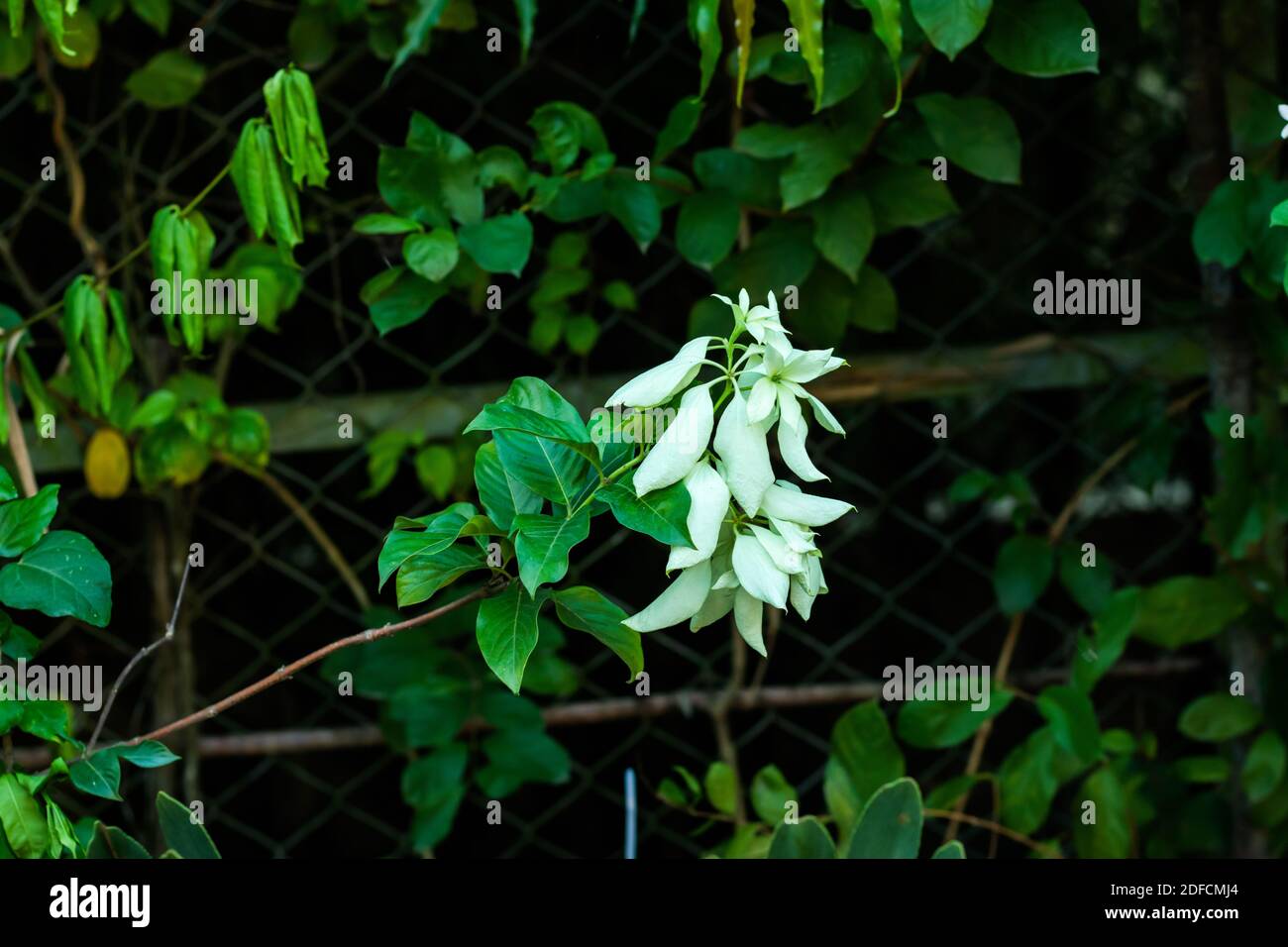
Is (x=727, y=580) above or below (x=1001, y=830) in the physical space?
above

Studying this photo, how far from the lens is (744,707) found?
1.29m

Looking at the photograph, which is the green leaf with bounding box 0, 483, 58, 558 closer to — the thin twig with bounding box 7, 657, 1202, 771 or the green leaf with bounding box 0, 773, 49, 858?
the green leaf with bounding box 0, 773, 49, 858

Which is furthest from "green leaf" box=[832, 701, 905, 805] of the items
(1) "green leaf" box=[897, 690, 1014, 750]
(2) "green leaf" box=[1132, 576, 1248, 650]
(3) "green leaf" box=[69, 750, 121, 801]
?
(3) "green leaf" box=[69, 750, 121, 801]

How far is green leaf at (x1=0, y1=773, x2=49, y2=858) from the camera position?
701 millimetres

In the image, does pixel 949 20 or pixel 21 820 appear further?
pixel 949 20

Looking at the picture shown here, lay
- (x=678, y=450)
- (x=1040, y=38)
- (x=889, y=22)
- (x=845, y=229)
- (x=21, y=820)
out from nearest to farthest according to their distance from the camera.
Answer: (x=678, y=450)
(x=21, y=820)
(x=889, y=22)
(x=1040, y=38)
(x=845, y=229)

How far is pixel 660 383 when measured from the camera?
0.61 meters

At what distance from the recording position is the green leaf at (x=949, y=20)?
0.87m

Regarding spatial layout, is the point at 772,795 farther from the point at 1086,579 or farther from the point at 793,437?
the point at 793,437

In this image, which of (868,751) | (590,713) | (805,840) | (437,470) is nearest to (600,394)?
(437,470)

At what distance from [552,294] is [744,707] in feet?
1.42

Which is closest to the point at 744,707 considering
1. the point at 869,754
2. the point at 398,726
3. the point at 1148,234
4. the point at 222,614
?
the point at 869,754

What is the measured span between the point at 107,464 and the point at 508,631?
68 cm

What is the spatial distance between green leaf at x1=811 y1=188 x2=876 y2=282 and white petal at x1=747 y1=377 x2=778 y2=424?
459mm
